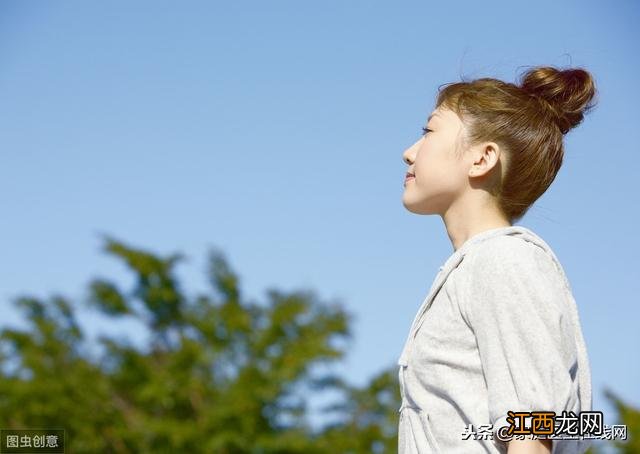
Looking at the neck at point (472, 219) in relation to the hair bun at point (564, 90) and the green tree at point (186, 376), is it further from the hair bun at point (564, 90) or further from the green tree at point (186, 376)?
the green tree at point (186, 376)

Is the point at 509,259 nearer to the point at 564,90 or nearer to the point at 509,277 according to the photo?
the point at 509,277

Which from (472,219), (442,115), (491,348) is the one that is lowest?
(491,348)

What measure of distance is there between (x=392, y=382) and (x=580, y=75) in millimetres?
11329

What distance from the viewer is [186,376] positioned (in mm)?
12078

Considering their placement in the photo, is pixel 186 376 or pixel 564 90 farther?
pixel 186 376

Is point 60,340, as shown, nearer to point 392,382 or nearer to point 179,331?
point 179,331

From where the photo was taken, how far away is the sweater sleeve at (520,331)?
5.01ft

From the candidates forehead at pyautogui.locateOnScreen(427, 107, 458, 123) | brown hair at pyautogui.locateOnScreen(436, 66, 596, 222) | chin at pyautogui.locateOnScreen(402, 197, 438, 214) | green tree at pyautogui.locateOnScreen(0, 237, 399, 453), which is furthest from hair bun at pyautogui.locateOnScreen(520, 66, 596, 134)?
green tree at pyautogui.locateOnScreen(0, 237, 399, 453)

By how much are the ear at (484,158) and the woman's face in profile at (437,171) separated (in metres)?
0.02

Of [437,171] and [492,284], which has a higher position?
[437,171]

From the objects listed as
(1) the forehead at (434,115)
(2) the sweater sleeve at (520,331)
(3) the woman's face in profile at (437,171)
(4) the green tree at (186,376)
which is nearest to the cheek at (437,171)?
(3) the woman's face in profile at (437,171)

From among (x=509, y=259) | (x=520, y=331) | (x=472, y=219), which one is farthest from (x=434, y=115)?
(x=520, y=331)

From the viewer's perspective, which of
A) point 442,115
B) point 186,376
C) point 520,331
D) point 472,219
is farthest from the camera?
point 186,376

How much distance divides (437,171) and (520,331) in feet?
1.54
